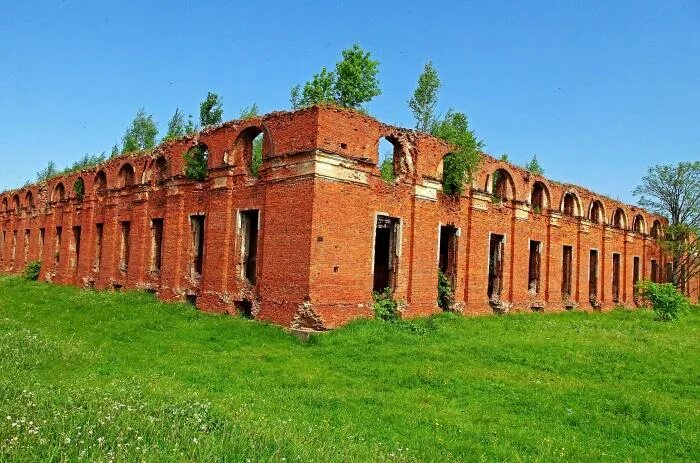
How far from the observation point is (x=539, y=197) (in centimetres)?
2292

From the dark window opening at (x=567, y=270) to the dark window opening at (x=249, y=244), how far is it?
46.7ft

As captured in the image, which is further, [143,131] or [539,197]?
[143,131]

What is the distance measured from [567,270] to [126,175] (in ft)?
62.7

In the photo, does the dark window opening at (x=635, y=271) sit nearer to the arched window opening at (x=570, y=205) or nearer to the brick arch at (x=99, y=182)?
the arched window opening at (x=570, y=205)

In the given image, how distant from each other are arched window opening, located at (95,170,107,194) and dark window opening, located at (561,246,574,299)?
20.2m

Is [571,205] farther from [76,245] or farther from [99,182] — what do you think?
[76,245]

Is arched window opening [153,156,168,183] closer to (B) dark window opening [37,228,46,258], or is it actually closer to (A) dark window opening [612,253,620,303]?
(B) dark window opening [37,228,46,258]

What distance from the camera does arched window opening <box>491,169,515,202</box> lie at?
20.4 meters

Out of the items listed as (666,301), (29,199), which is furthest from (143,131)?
(666,301)

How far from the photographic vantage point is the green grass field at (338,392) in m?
5.19

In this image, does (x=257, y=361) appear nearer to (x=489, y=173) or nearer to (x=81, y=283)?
(x=489, y=173)

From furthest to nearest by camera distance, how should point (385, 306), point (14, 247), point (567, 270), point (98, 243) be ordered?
point (14, 247) → point (567, 270) → point (98, 243) → point (385, 306)

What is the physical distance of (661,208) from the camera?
33.3 m

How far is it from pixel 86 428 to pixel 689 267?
122ft
